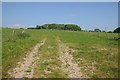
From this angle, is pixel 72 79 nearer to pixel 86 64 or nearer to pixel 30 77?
pixel 30 77

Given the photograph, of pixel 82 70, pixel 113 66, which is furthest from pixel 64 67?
pixel 113 66

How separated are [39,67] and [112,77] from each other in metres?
4.70

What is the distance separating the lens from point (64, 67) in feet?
56.7

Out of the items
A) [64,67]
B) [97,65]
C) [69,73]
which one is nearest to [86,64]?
[97,65]

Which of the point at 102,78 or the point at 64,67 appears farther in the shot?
the point at 64,67

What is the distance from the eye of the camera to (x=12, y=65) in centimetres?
1739

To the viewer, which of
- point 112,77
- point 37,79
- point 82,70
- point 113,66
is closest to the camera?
point 37,79

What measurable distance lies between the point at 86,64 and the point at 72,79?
191 inches

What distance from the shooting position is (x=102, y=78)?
14.4 metres

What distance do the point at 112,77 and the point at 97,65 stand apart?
11.9ft

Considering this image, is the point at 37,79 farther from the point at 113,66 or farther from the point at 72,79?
the point at 113,66

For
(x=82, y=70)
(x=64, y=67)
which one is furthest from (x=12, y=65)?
(x=82, y=70)

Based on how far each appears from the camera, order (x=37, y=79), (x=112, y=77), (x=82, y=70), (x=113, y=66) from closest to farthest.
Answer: (x=37, y=79) < (x=112, y=77) < (x=82, y=70) < (x=113, y=66)

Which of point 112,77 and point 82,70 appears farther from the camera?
point 82,70
